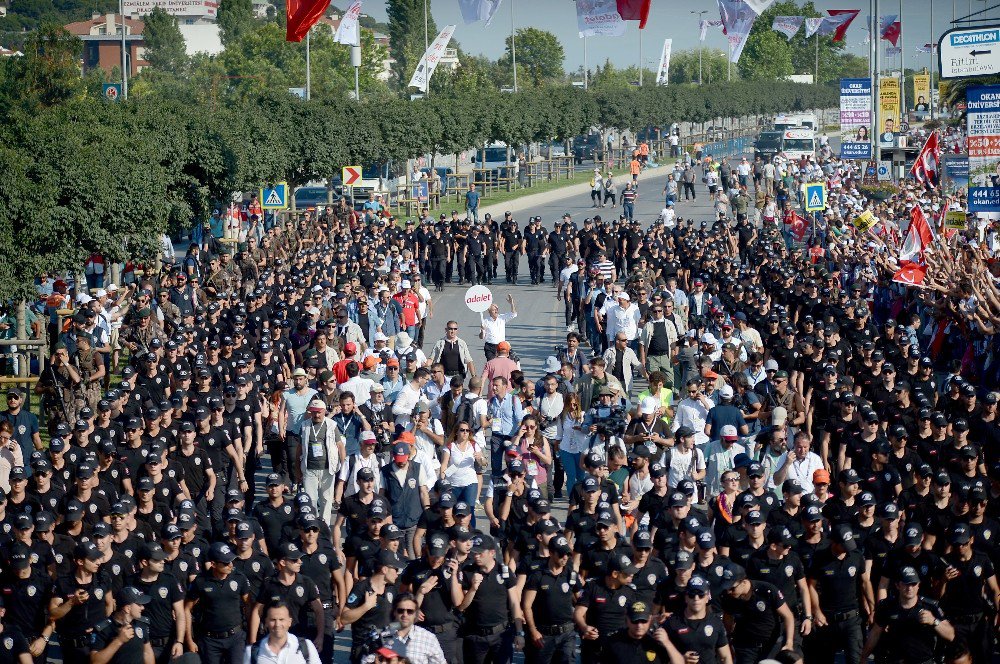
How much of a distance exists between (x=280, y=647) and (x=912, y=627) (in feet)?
13.2

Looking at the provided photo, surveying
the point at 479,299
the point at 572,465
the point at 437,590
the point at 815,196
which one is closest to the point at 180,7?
the point at 815,196

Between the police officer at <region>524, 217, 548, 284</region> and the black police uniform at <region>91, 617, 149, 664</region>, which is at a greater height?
the police officer at <region>524, 217, 548, 284</region>

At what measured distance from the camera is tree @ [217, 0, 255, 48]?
132m

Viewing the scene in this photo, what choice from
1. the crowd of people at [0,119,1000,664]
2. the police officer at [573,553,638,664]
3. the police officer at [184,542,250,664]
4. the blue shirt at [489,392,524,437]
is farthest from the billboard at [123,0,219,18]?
the police officer at [573,553,638,664]

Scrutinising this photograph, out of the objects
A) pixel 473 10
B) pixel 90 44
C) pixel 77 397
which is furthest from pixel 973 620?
pixel 90 44

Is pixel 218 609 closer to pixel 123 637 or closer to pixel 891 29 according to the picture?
pixel 123 637

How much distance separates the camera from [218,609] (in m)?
10.5

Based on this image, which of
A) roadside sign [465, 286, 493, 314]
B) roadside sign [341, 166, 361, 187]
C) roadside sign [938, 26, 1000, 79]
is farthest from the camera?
roadside sign [341, 166, 361, 187]

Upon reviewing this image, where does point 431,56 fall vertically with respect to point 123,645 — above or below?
above

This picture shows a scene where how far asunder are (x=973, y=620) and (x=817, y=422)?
5859 millimetres

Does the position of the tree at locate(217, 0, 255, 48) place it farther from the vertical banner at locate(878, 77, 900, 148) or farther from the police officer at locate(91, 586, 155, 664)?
the police officer at locate(91, 586, 155, 664)

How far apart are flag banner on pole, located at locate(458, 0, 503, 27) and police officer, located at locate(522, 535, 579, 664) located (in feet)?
117

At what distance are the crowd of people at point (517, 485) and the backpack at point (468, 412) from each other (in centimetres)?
8

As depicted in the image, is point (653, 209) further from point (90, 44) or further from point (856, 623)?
point (90, 44)
